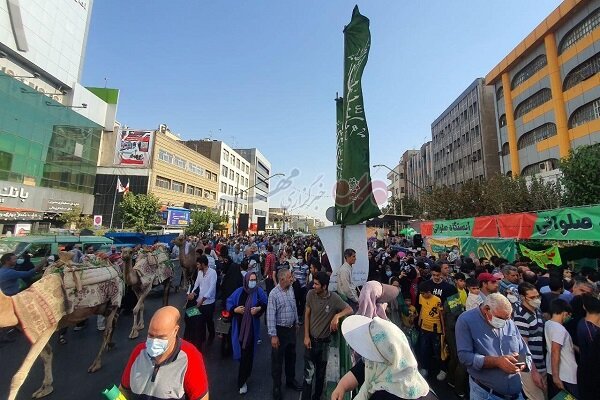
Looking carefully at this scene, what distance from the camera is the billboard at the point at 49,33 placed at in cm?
2805

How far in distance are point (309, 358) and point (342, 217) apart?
3.00 m

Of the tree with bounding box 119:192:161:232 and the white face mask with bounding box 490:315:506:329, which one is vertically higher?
the tree with bounding box 119:192:161:232

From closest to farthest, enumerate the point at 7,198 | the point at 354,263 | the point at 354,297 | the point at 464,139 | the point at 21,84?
the point at 354,297 < the point at 354,263 < the point at 7,198 < the point at 21,84 < the point at 464,139

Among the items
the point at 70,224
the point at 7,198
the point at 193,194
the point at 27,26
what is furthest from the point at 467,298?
the point at 193,194

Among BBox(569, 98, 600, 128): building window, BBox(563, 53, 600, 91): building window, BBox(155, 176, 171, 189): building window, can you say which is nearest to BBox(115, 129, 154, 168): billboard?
BBox(155, 176, 171, 189): building window

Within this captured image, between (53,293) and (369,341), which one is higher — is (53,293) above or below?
below

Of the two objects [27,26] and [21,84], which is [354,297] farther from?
[27,26]

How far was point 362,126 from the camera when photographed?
21.2 feet

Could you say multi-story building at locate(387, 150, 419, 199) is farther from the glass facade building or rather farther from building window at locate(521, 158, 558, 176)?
the glass facade building

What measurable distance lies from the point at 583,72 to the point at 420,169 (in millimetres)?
40378

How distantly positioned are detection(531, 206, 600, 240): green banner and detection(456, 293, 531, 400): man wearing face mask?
6.54 meters

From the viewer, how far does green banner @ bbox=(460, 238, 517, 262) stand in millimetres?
10086

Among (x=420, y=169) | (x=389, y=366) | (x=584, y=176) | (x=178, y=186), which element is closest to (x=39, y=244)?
(x=389, y=366)

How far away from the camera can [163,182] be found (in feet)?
128
